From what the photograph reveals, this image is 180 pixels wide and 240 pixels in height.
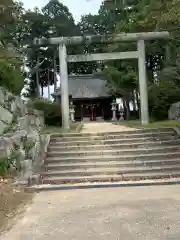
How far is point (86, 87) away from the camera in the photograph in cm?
3350

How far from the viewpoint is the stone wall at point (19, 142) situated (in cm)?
834

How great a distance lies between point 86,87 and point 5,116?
74.6 feet

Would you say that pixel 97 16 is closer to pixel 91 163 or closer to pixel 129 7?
pixel 129 7

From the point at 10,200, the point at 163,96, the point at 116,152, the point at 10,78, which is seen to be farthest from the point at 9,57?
the point at 163,96

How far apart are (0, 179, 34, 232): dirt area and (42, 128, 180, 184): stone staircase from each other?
44.8 inches

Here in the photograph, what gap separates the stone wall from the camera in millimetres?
8344

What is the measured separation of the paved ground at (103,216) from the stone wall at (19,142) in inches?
56.6

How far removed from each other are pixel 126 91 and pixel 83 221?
21.8 metres

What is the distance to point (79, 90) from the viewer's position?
108ft

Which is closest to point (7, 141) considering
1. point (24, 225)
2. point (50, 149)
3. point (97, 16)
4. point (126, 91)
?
point (50, 149)

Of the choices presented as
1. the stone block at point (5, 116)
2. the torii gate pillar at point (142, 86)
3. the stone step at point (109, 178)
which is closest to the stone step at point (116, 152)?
the stone step at point (109, 178)

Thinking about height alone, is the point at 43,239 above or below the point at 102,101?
below

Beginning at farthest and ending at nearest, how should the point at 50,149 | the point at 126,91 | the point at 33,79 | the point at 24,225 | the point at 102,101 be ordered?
the point at 33,79, the point at 102,101, the point at 126,91, the point at 50,149, the point at 24,225

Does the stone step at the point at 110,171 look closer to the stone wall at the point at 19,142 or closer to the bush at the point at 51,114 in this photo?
the stone wall at the point at 19,142
